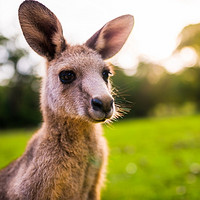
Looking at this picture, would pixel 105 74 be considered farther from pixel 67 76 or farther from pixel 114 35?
pixel 114 35

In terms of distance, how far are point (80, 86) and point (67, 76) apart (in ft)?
0.89

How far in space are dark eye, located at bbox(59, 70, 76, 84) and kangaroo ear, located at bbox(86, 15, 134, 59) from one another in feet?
2.46

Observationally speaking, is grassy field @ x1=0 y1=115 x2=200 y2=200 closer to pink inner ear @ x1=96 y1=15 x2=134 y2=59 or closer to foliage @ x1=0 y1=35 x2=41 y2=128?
pink inner ear @ x1=96 y1=15 x2=134 y2=59

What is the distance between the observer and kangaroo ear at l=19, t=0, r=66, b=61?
334 cm

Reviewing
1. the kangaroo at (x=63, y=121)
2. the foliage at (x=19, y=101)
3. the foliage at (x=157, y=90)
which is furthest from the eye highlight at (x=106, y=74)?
the foliage at (x=157, y=90)

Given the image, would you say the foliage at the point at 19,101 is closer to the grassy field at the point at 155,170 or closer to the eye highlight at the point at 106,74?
the grassy field at the point at 155,170

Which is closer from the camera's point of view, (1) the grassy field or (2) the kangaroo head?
(2) the kangaroo head

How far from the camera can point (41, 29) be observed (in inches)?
145

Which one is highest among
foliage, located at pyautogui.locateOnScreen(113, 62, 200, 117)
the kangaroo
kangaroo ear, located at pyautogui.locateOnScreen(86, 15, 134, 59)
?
kangaroo ear, located at pyautogui.locateOnScreen(86, 15, 134, 59)

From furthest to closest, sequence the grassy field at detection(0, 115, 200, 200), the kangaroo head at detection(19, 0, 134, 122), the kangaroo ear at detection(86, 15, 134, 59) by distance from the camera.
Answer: the grassy field at detection(0, 115, 200, 200) < the kangaroo ear at detection(86, 15, 134, 59) < the kangaroo head at detection(19, 0, 134, 122)

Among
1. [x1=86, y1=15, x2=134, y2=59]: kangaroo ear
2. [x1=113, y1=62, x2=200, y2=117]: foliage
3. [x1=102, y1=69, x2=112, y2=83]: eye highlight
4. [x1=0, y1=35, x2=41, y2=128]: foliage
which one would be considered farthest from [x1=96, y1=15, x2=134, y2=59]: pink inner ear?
[x1=113, y1=62, x2=200, y2=117]: foliage

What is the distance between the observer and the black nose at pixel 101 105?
293 centimetres

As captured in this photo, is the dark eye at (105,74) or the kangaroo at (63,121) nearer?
the kangaroo at (63,121)

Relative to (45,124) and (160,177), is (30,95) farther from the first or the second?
(45,124)
